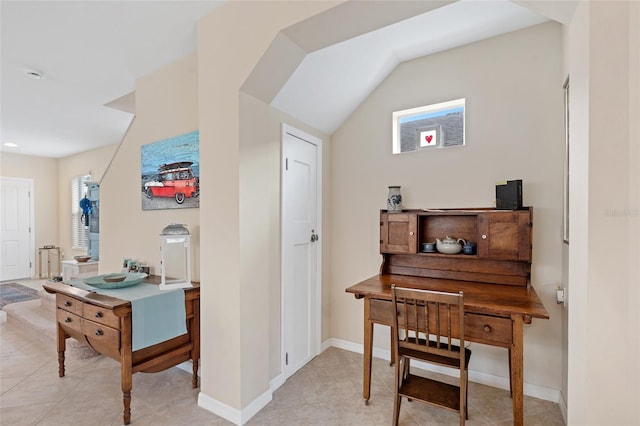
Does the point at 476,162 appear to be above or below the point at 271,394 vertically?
above

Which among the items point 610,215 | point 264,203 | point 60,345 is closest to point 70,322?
point 60,345

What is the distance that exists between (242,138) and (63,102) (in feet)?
9.99

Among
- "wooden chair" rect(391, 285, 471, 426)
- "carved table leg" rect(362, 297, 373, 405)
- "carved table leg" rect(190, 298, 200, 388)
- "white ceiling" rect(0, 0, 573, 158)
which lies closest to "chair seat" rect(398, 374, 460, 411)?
"wooden chair" rect(391, 285, 471, 426)

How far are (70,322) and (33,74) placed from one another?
232 cm

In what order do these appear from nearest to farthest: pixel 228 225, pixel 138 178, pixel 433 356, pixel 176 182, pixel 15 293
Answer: pixel 433 356
pixel 228 225
pixel 176 182
pixel 138 178
pixel 15 293

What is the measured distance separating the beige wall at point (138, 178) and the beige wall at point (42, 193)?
4750 millimetres

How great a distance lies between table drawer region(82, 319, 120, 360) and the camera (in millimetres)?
2004

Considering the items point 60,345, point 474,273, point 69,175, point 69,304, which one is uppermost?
point 69,175

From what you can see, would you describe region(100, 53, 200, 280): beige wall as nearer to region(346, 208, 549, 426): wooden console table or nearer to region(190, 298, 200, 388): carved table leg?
region(190, 298, 200, 388): carved table leg

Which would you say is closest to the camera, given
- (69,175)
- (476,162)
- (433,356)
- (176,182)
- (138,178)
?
(433,356)

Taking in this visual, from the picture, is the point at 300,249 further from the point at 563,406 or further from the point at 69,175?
the point at 69,175

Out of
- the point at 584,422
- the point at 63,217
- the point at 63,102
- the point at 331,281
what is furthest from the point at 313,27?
the point at 63,217

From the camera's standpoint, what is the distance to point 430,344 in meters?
1.98

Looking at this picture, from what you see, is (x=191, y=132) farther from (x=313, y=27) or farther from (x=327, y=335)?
(x=327, y=335)
